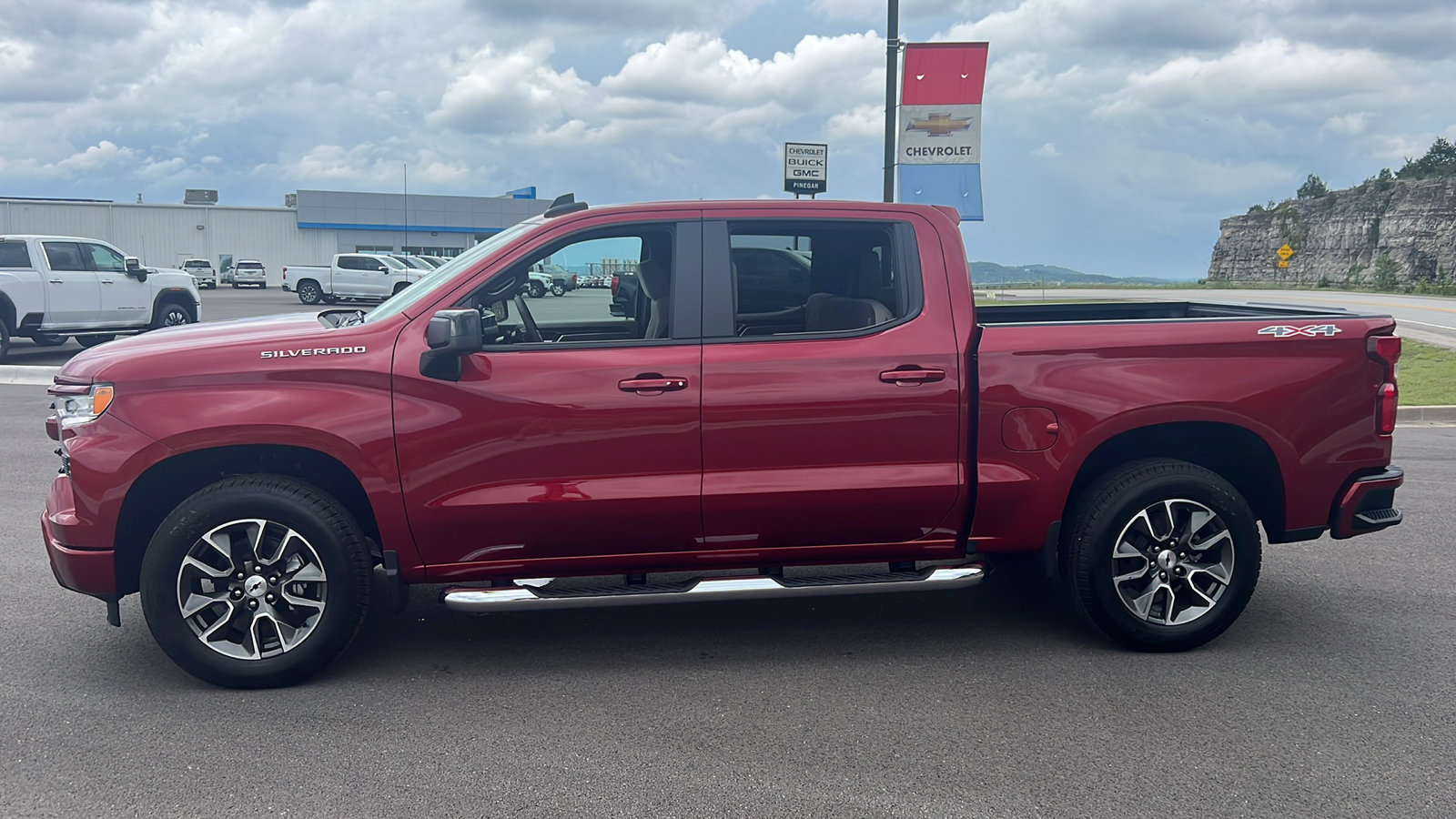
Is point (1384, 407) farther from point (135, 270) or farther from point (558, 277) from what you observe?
point (135, 270)

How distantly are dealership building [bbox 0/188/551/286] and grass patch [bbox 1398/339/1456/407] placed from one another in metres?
A: 53.1

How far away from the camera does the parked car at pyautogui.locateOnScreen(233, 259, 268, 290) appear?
53188 millimetres

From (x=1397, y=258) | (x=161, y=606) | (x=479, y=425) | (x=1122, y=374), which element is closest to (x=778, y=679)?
(x=479, y=425)

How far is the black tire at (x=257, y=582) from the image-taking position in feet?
13.9

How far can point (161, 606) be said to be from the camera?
4.25 metres

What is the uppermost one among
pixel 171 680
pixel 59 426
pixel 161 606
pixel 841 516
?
pixel 59 426

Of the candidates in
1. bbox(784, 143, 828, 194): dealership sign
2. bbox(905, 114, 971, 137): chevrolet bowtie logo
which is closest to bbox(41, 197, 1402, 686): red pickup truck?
bbox(905, 114, 971, 137): chevrolet bowtie logo

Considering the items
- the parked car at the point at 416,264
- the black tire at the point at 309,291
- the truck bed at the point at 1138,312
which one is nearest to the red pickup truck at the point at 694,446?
the truck bed at the point at 1138,312

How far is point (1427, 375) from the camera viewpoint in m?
16.2

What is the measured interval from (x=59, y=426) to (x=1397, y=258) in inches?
2923

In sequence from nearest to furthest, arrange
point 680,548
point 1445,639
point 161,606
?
point 161,606
point 680,548
point 1445,639

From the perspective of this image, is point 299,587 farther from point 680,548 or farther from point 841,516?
point 841,516

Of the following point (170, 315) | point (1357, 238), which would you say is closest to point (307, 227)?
point (170, 315)

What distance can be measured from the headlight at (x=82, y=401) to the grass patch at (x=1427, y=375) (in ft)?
38.4
